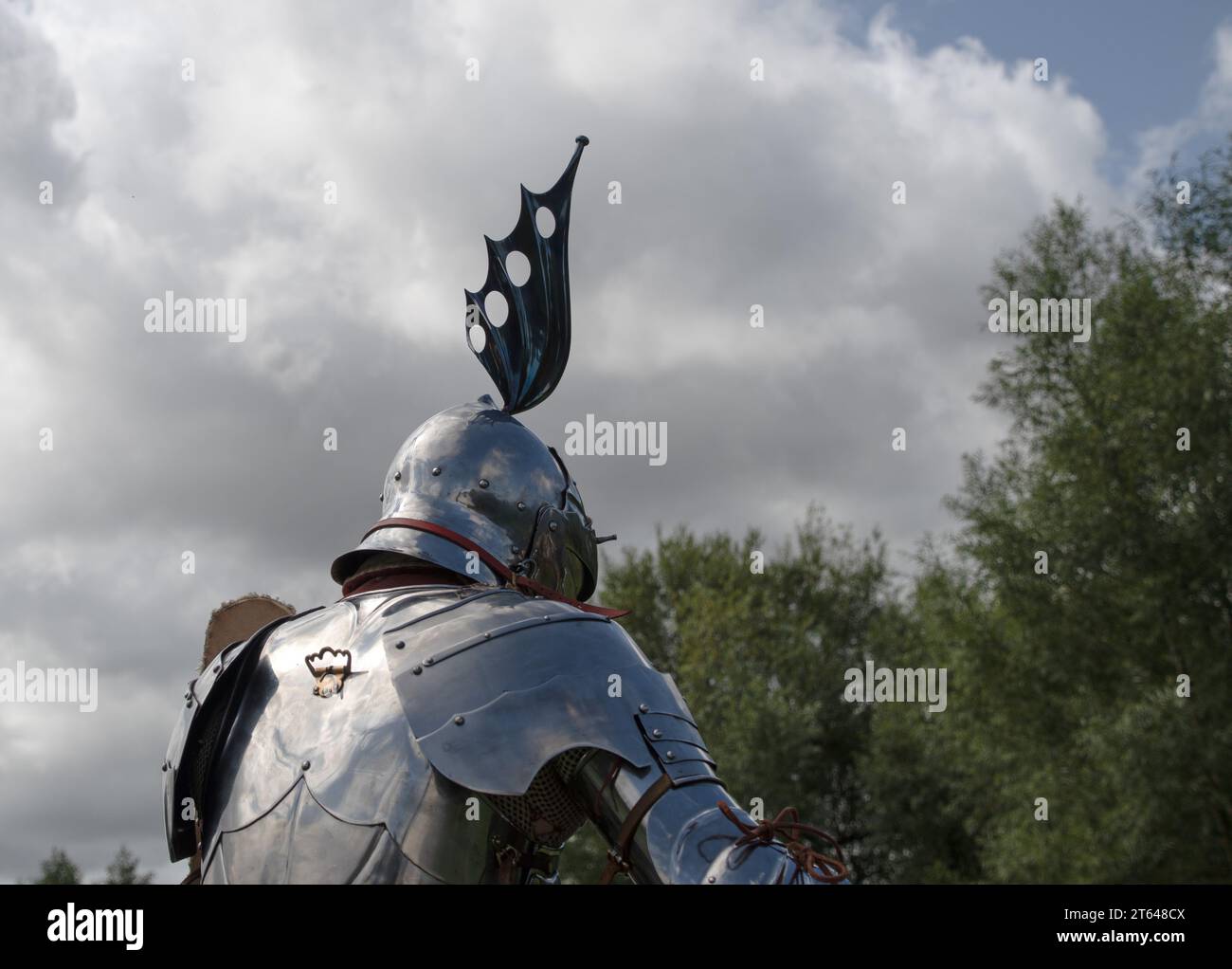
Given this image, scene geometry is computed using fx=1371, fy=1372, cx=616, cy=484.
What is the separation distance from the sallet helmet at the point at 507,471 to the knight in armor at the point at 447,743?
2 centimetres

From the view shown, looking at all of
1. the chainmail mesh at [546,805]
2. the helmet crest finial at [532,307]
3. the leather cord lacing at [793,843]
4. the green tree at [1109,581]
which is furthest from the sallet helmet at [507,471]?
the green tree at [1109,581]

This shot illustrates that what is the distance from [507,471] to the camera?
5.21 m

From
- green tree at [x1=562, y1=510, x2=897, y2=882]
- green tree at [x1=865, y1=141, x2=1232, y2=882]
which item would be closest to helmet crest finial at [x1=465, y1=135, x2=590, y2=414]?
green tree at [x1=865, y1=141, x2=1232, y2=882]

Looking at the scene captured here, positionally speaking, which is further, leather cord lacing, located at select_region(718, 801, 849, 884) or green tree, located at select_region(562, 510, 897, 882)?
green tree, located at select_region(562, 510, 897, 882)

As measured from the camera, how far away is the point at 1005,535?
2420 centimetres

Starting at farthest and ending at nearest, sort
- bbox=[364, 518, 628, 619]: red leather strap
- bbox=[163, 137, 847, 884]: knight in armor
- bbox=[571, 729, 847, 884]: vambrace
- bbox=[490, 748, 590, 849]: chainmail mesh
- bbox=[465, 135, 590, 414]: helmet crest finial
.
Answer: bbox=[465, 135, 590, 414]: helmet crest finial
bbox=[364, 518, 628, 619]: red leather strap
bbox=[490, 748, 590, 849]: chainmail mesh
bbox=[163, 137, 847, 884]: knight in armor
bbox=[571, 729, 847, 884]: vambrace

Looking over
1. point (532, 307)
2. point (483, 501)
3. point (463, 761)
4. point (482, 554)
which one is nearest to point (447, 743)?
point (463, 761)

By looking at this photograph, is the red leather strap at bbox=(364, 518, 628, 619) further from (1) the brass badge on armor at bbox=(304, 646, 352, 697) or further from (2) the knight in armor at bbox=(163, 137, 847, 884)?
(1) the brass badge on armor at bbox=(304, 646, 352, 697)

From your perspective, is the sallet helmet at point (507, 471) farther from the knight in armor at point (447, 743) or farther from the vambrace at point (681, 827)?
the vambrace at point (681, 827)

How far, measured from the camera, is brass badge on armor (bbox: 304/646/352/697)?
174 inches

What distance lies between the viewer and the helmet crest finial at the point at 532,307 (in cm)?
582

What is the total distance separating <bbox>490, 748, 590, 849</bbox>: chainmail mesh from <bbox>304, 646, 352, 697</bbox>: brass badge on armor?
0.67 metres
